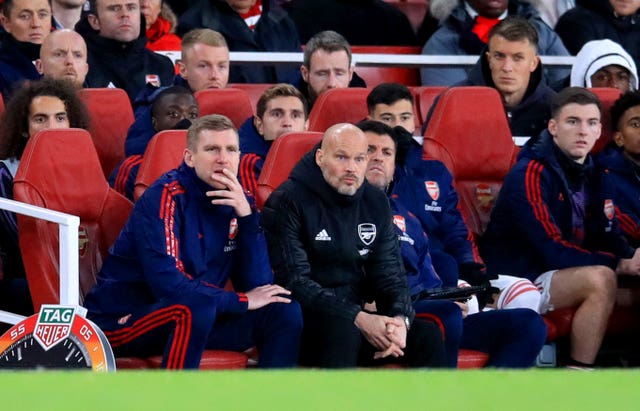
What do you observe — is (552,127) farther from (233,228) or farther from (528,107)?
(233,228)

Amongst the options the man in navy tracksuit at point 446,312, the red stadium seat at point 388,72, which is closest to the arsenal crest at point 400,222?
the man in navy tracksuit at point 446,312

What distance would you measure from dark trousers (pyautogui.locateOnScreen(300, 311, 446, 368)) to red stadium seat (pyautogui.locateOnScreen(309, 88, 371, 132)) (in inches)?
63.3

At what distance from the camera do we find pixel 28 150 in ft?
21.1

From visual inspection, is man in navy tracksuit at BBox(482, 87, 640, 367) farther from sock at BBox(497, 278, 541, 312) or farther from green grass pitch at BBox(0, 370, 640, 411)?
green grass pitch at BBox(0, 370, 640, 411)

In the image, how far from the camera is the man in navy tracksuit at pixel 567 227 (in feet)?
23.1

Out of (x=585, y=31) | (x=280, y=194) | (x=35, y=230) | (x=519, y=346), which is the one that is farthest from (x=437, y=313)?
(x=585, y=31)

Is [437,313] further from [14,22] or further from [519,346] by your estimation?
[14,22]

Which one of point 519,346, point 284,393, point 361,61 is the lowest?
point 519,346

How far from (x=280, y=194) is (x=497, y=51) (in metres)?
2.38

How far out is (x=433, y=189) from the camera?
714cm

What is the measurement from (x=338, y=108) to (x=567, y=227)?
131 cm

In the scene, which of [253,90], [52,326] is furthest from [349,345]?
[253,90]

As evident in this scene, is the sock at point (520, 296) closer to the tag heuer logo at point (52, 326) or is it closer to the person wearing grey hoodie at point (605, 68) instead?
the person wearing grey hoodie at point (605, 68)

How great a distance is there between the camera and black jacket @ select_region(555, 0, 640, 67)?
9.55 metres
